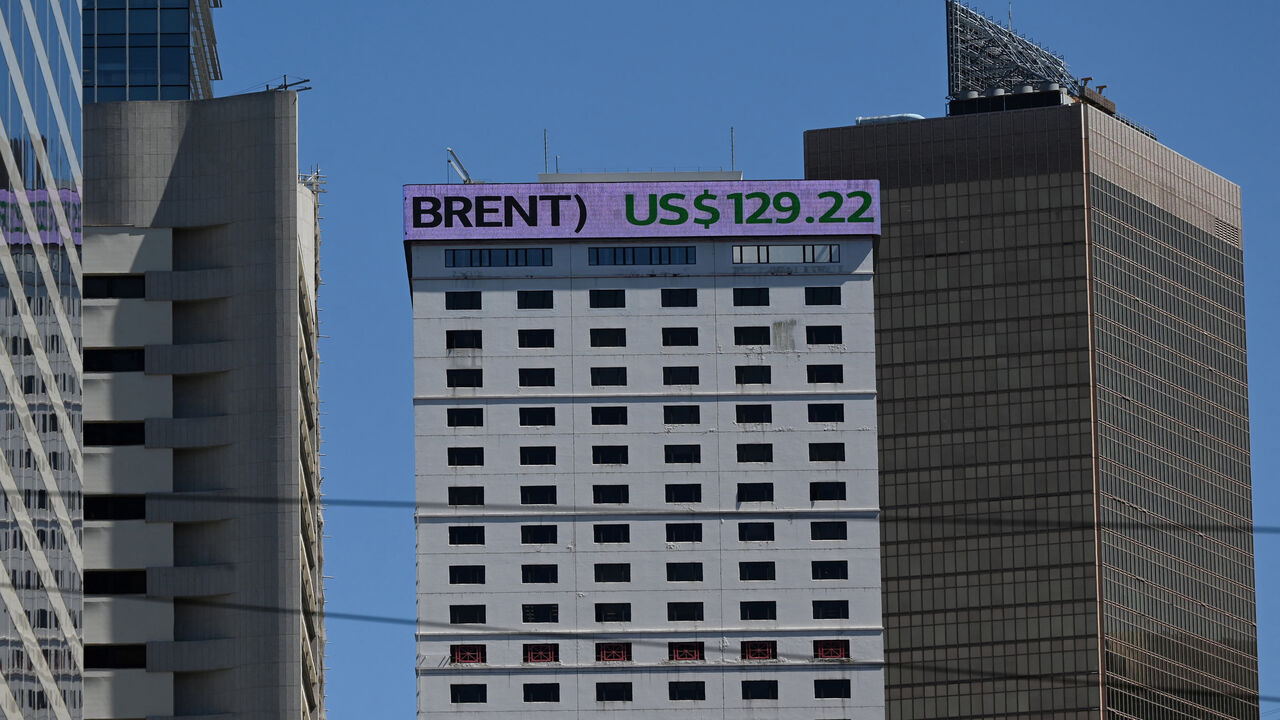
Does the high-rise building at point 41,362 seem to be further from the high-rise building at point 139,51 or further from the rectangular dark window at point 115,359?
the high-rise building at point 139,51

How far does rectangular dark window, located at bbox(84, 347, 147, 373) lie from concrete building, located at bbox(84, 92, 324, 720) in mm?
74

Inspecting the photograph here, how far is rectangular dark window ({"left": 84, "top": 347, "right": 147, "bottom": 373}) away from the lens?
142 meters

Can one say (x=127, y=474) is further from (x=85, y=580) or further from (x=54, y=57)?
(x=54, y=57)

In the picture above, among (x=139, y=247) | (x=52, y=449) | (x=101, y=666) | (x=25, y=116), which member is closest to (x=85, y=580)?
(x=101, y=666)

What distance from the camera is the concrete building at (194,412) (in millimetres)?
136500

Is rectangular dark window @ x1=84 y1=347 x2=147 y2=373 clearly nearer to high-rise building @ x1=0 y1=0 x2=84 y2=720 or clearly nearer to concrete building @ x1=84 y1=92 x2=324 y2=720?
concrete building @ x1=84 y1=92 x2=324 y2=720

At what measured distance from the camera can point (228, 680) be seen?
5374 inches

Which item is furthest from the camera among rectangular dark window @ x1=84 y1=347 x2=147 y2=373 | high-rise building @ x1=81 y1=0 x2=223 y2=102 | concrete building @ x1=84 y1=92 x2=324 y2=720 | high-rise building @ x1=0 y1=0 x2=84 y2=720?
high-rise building @ x1=81 y1=0 x2=223 y2=102

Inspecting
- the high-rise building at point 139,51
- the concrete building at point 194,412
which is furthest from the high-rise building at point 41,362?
the high-rise building at point 139,51

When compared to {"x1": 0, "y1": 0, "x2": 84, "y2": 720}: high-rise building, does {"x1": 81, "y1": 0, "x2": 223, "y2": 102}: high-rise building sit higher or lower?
higher

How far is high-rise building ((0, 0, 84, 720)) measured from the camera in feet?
267

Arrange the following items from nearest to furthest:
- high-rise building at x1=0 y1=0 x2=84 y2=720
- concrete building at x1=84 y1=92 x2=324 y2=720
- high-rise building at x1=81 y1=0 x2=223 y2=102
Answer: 1. high-rise building at x1=0 y1=0 x2=84 y2=720
2. concrete building at x1=84 y1=92 x2=324 y2=720
3. high-rise building at x1=81 y1=0 x2=223 y2=102

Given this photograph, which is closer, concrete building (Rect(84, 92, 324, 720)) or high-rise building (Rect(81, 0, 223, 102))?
A: concrete building (Rect(84, 92, 324, 720))

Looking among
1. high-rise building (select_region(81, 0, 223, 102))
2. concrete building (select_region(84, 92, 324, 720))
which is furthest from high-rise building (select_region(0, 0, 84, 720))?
high-rise building (select_region(81, 0, 223, 102))
